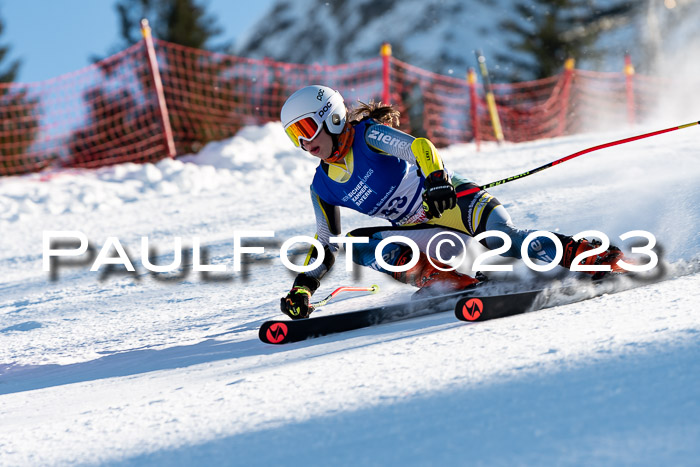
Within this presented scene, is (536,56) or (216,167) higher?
(536,56)

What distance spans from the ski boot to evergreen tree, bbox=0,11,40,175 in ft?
27.5

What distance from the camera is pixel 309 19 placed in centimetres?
9275

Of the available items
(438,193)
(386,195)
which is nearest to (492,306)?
(438,193)

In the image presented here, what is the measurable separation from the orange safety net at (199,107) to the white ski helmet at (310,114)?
462mm

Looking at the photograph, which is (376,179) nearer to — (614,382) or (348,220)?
(614,382)

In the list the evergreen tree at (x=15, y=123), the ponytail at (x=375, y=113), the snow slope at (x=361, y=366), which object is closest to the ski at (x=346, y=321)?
the snow slope at (x=361, y=366)

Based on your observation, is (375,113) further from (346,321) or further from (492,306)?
(492,306)

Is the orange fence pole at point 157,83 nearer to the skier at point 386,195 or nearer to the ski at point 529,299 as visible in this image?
the skier at point 386,195

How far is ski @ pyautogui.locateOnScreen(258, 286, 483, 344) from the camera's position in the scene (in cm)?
315

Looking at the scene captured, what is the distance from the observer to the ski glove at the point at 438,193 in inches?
117

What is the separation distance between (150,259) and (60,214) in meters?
3.09

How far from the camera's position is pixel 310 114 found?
324 centimetres

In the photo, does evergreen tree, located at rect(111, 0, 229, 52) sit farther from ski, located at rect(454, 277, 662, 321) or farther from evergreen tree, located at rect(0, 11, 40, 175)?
ski, located at rect(454, 277, 662, 321)

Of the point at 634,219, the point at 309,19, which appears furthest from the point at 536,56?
the point at 309,19
